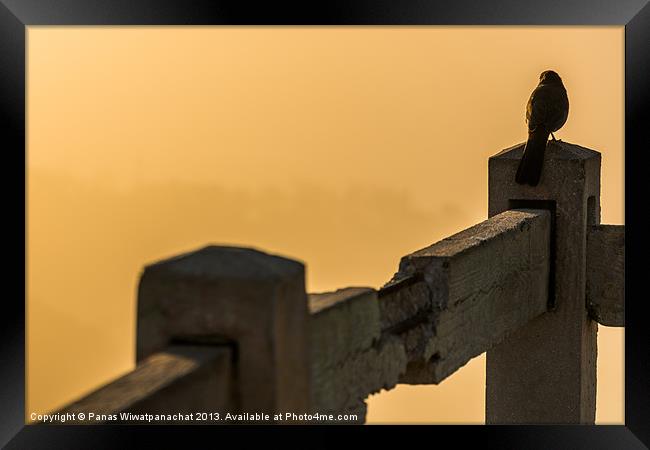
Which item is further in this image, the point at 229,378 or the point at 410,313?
the point at 410,313

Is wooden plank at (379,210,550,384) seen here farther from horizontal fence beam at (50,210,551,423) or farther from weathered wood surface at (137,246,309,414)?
weathered wood surface at (137,246,309,414)

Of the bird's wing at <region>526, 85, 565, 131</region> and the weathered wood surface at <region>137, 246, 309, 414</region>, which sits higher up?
the bird's wing at <region>526, 85, 565, 131</region>

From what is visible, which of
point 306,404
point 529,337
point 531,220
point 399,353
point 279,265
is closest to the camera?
point 279,265

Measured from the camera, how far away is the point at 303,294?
4418 mm

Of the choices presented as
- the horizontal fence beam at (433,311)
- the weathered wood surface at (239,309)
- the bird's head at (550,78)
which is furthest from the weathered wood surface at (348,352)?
the bird's head at (550,78)

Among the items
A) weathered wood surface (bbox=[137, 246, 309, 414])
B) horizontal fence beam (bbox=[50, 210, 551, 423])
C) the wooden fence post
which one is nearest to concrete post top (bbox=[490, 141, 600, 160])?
the wooden fence post

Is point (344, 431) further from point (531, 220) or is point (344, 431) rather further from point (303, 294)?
point (531, 220)

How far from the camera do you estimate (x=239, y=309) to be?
4230 millimetres

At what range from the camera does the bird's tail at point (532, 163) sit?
26.5 ft

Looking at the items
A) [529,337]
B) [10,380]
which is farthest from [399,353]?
[529,337]

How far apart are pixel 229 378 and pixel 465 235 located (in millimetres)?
2752

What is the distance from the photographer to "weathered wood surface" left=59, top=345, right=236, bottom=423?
3955mm

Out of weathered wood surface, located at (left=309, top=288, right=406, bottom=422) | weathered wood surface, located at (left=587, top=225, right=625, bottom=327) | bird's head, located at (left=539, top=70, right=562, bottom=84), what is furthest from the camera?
bird's head, located at (left=539, top=70, right=562, bottom=84)

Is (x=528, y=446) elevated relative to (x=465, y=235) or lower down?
lower down
